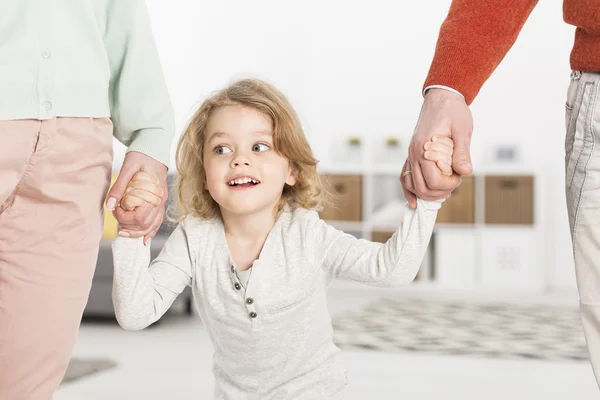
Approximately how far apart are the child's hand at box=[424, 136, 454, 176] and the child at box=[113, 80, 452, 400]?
0.27 m

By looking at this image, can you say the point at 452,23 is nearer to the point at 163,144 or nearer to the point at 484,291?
the point at 163,144

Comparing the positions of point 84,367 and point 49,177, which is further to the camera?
point 84,367

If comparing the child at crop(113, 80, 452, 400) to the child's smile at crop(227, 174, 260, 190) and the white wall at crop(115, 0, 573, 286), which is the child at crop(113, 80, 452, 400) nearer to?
the child's smile at crop(227, 174, 260, 190)

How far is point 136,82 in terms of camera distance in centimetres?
145

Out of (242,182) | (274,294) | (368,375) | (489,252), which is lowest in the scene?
(368,375)

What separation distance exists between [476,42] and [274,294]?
0.62 meters

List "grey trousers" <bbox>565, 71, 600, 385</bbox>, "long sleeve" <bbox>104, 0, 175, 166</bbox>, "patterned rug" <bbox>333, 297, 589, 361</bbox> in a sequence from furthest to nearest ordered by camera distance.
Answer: "patterned rug" <bbox>333, 297, 589, 361</bbox> → "long sleeve" <bbox>104, 0, 175, 166</bbox> → "grey trousers" <bbox>565, 71, 600, 385</bbox>

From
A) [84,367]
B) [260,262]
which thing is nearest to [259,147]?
[260,262]

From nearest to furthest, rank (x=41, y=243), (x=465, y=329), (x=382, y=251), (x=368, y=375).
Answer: (x=41, y=243), (x=382, y=251), (x=368, y=375), (x=465, y=329)

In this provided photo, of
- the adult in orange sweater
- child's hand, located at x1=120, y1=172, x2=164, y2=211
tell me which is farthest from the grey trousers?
child's hand, located at x1=120, y1=172, x2=164, y2=211

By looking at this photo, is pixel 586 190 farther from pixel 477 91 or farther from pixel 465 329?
pixel 465 329

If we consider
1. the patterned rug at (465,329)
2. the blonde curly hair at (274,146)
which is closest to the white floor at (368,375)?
the patterned rug at (465,329)

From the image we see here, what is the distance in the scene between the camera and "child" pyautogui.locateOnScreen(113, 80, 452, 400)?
1648 mm

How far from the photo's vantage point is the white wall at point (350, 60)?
21.0 feet
